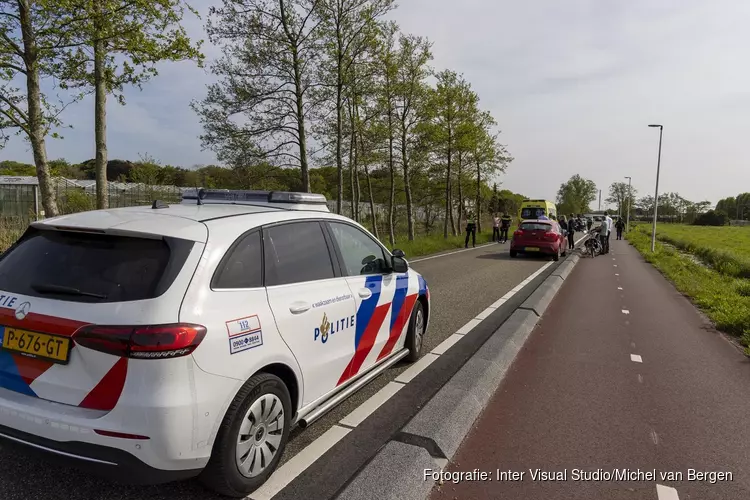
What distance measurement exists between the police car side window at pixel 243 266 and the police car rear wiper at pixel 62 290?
571 millimetres

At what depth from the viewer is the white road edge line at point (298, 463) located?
8.64 feet

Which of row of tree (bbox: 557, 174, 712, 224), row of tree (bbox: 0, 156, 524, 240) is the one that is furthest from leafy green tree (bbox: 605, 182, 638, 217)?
row of tree (bbox: 0, 156, 524, 240)

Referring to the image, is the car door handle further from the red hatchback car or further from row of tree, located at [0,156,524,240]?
the red hatchback car

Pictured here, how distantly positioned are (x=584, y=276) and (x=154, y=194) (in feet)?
63.6

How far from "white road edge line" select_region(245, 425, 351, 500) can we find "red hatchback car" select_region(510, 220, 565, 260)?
1500 centimetres

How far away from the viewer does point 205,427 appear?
7.38 feet

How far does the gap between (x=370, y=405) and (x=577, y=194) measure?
107063mm

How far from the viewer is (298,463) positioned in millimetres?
2961

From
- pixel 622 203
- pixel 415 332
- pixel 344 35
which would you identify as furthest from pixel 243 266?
pixel 622 203

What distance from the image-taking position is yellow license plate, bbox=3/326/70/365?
2191 mm

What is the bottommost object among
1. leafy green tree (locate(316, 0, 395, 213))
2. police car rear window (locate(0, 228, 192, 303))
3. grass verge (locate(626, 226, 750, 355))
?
grass verge (locate(626, 226, 750, 355))

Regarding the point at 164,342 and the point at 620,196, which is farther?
the point at 620,196

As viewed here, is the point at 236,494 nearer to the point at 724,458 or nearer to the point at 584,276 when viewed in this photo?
the point at 724,458

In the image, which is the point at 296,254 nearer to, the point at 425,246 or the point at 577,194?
the point at 425,246
